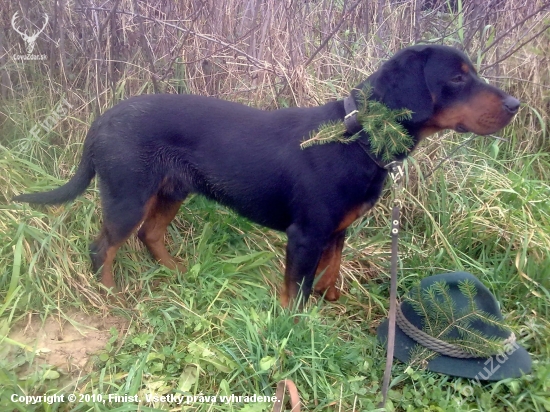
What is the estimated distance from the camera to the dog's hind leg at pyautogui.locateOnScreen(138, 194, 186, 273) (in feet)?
9.41

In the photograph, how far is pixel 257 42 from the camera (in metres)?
3.73

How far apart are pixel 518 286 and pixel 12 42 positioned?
4018mm

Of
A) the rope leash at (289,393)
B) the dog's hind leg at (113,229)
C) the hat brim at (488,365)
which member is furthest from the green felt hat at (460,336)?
the dog's hind leg at (113,229)

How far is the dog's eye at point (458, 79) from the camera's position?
2.22m

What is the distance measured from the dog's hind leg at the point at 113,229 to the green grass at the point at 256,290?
10 cm

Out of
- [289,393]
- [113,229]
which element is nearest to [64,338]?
[113,229]

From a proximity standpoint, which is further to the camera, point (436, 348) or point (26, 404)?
point (436, 348)

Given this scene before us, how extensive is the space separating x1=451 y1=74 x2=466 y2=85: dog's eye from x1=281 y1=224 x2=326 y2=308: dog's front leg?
1011 mm

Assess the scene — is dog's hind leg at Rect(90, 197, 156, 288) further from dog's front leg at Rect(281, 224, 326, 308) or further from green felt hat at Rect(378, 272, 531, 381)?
green felt hat at Rect(378, 272, 531, 381)

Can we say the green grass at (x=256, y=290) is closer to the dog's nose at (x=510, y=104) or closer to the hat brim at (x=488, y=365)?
the hat brim at (x=488, y=365)

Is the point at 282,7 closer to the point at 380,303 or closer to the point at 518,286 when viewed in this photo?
the point at 380,303

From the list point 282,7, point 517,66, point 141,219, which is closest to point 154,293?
point 141,219

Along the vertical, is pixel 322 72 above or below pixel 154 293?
above

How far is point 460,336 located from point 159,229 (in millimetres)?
1853
